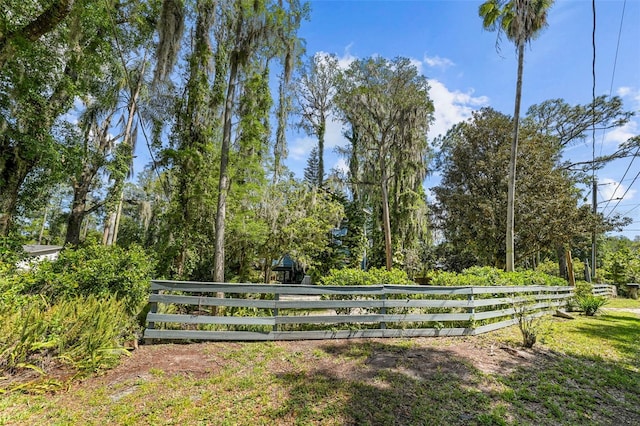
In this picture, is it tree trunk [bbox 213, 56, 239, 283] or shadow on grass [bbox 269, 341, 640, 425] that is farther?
tree trunk [bbox 213, 56, 239, 283]

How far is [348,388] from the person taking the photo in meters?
3.39

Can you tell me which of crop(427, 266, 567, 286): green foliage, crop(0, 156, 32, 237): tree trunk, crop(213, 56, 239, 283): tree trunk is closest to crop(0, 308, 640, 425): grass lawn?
crop(427, 266, 567, 286): green foliage

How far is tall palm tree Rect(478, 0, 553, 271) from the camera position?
978 cm

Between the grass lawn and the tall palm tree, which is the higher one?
the tall palm tree

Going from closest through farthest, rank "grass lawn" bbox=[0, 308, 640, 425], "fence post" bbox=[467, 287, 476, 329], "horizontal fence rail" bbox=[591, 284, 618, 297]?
"grass lawn" bbox=[0, 308, 640, 425], "fence post" bbox=[467, 287, 476, 329], "horizontal fence rail" bbox=[591, 284, 618, 297]

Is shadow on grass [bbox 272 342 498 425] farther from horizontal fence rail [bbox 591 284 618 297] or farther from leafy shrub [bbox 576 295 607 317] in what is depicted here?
horizontal fence rail [bbox 591 284 618 297]

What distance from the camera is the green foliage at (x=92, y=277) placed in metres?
4.60

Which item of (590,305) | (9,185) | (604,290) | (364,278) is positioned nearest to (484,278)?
(364,278)

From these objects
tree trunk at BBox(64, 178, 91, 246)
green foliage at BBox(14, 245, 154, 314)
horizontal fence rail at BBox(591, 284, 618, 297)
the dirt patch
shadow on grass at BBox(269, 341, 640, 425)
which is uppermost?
tree trunk at BBox(64, 178, 91, 246)

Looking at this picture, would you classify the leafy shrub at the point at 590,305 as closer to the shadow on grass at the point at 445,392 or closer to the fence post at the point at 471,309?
the shadow on grass at the point at 445,392

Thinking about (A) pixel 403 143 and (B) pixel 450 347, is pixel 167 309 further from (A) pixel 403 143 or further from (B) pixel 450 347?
(A) pixel 403 143

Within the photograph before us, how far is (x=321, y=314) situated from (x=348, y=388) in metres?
2.22

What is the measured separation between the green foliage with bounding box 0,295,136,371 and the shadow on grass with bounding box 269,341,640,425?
7.88ft

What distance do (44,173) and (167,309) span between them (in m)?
8.05
